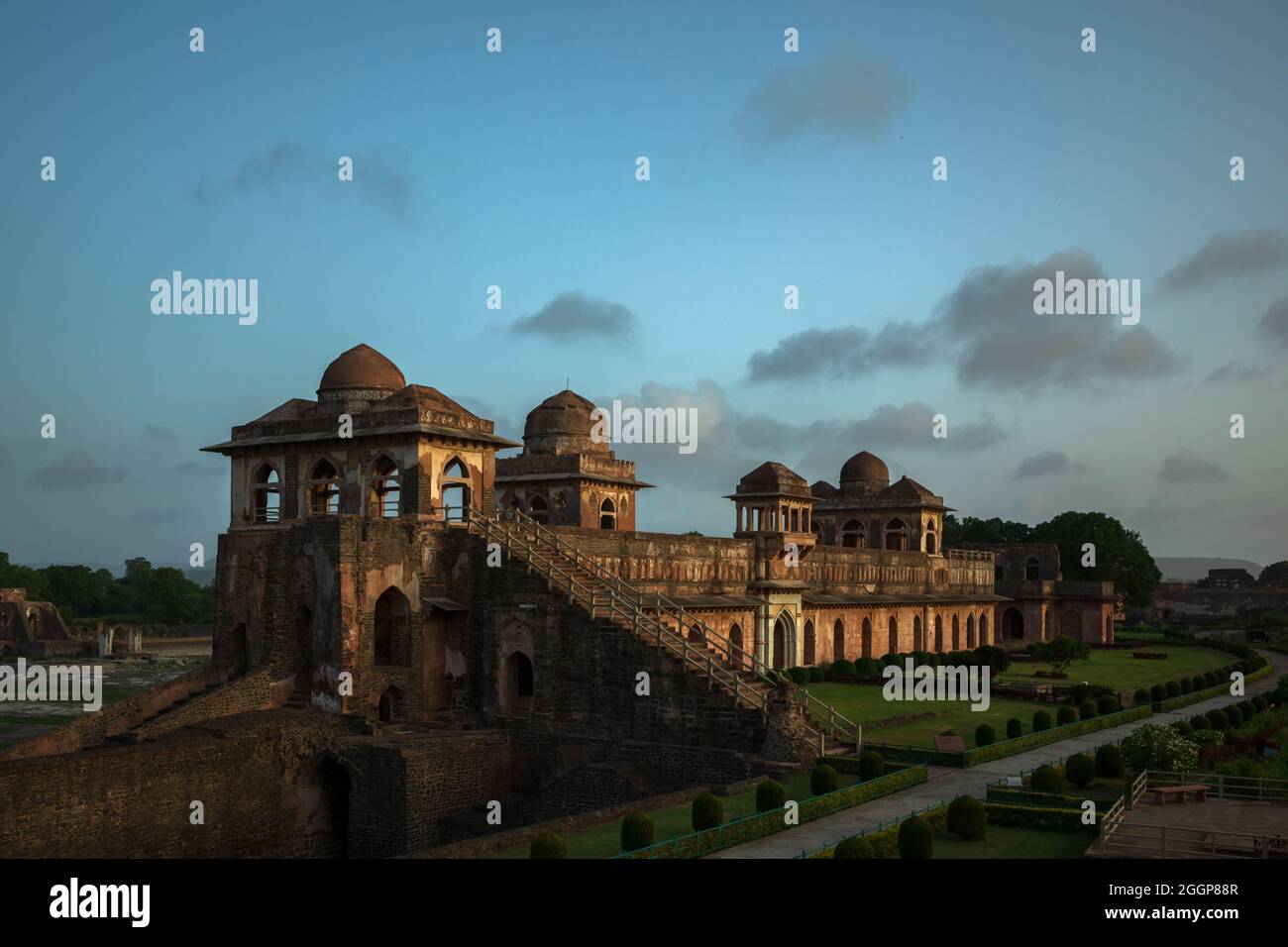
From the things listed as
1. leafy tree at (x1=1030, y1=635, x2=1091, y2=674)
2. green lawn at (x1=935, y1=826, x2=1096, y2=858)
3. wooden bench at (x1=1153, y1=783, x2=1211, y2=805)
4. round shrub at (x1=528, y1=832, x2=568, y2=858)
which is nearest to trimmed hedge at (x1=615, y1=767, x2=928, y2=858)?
round shrub at (x1=528, y1=832, x2=568, y2=858)

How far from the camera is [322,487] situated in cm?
4006

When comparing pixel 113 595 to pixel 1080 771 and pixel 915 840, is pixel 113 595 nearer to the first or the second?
pixel 1080 771

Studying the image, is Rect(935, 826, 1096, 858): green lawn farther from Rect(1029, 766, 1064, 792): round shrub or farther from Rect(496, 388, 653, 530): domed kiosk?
Rect(496, 388, 653, 530): domed kiosk

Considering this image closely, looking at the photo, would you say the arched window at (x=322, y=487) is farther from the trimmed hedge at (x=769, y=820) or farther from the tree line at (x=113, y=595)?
the tree line at (x=113, y=595)

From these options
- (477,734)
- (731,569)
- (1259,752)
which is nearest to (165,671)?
(731,569)

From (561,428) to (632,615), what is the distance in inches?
1000

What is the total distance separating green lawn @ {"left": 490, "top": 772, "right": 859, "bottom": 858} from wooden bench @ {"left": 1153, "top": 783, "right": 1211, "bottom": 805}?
21.1 ft

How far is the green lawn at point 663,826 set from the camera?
21.9 metres

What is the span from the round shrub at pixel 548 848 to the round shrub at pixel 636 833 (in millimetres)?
1317

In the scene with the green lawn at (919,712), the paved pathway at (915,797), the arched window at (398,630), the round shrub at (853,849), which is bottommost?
the green lawn at (919,712)

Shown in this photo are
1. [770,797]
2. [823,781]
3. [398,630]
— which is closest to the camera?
[770,797]

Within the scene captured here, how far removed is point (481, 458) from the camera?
38.3m

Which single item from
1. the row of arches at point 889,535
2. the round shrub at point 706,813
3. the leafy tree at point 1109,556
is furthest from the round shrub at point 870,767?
the leafy tree at point 1109,556

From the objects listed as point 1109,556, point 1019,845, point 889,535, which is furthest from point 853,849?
point 1109,556
